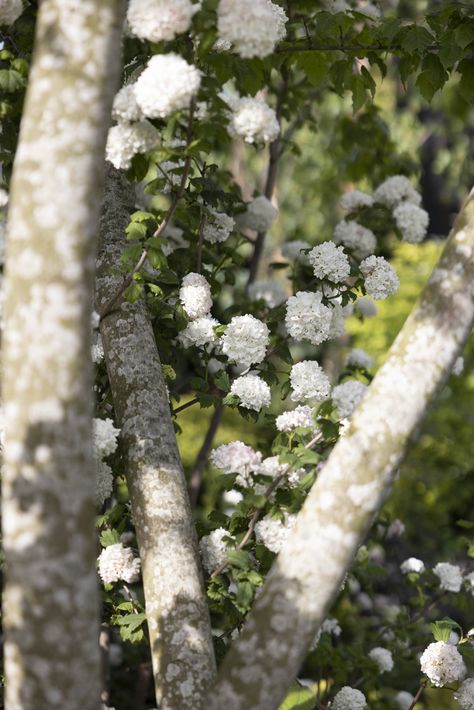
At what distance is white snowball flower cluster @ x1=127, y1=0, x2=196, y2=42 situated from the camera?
1.73 meters

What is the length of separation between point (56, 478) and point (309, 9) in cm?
225

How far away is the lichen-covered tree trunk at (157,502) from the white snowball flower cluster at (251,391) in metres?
0.20

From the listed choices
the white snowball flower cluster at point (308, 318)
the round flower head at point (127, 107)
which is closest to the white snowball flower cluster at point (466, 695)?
the white snowball flower cluster at point (308, 318)

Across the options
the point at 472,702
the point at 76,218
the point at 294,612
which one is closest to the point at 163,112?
the point at 76,218

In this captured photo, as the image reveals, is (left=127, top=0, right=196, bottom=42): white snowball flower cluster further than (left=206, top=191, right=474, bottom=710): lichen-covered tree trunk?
Yes

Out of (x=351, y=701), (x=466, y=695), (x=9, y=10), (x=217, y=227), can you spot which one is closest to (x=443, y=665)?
(x=466, y=695)

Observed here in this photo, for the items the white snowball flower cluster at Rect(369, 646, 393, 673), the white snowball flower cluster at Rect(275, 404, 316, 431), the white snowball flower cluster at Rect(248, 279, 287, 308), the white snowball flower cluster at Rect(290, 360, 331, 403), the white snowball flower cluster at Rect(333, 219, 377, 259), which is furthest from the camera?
the white snowball flower cluster at Rect(248, 279, 287, 308)

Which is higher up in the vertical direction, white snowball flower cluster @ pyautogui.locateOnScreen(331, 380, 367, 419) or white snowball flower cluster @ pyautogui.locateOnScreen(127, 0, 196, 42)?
white snowball flower cluster @ pyautogui.locateOnScreen(127, 0, 196, 42)

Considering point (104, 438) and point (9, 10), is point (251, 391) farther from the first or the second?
point (9, 10)

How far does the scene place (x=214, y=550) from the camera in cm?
215

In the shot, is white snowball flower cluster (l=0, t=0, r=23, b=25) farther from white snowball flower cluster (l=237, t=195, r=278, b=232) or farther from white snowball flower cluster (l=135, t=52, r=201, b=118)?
white snowball flower cluster (l=237, t=195, r=278, b=232)

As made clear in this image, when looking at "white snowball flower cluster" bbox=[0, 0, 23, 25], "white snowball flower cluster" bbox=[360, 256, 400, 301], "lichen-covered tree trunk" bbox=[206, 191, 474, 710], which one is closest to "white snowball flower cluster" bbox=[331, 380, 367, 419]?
"white snowball flower cluster" bbox=[360, 256, 400, 301]

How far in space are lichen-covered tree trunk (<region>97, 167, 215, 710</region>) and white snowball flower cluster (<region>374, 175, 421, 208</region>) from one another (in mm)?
1137

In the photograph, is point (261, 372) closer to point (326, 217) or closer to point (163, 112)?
point (163, 112)
